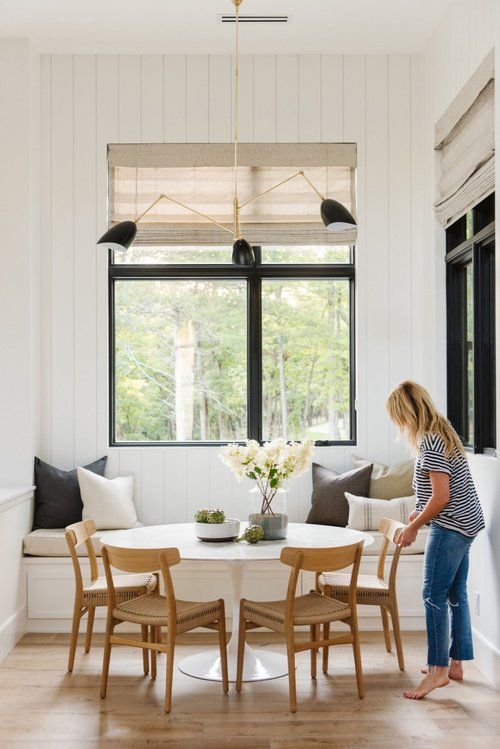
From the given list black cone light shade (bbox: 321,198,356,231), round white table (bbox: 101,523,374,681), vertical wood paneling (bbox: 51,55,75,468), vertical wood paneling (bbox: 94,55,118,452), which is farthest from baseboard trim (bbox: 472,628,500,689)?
vertical wood paneling (bbox: 51,55,75,468)

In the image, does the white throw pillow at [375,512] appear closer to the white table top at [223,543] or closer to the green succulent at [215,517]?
the white table top at [223,543]

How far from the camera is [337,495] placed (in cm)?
557

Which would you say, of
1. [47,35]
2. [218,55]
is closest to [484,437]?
[218,55]

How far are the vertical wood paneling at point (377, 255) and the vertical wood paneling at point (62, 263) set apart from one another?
2.07m

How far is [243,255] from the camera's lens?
4.67 meters

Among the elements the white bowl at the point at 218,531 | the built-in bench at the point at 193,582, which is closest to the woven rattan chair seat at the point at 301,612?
the white bowl at the point at 218,531

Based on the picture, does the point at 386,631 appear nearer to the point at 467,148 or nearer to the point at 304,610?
the point at 304,610

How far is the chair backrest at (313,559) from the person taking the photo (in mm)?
3842

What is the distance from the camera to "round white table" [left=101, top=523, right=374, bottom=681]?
405 centimetres

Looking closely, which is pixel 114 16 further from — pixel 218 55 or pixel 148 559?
pixel 148 559

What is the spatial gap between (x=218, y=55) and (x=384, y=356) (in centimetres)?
240

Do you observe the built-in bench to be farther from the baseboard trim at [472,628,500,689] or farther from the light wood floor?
the baseboard trim at [472,628,500,689]

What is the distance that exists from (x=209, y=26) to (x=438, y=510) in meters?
3.44

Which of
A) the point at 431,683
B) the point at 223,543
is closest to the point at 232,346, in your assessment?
the point at 223,543
